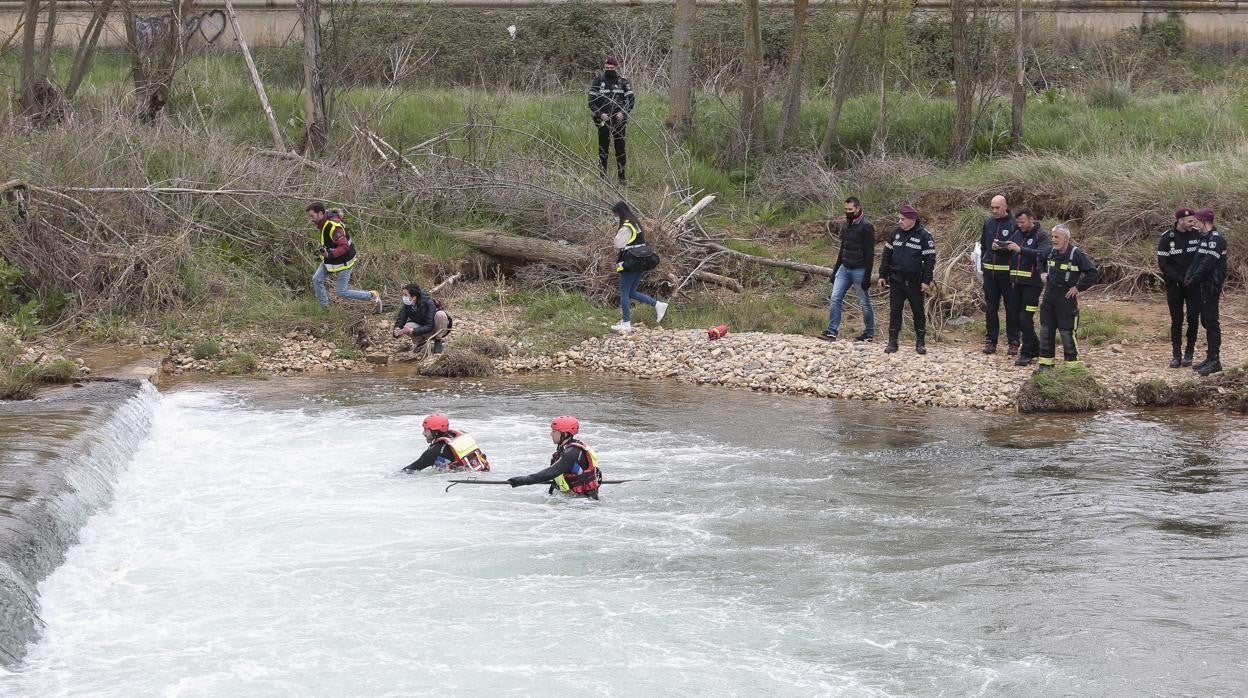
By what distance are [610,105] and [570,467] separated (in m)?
10.9

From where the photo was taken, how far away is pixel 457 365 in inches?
629

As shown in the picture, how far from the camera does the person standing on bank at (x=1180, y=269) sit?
45.6 feet

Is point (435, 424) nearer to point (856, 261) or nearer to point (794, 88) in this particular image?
point (856, 261)

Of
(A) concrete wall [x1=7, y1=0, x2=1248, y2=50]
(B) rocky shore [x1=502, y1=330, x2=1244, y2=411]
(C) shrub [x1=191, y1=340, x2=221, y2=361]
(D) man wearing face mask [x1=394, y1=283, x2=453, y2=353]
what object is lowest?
(B) rocky shore [x1=502, y1=330, x2=1244, y2=411]

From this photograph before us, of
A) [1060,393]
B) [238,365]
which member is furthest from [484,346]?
[1060,393]

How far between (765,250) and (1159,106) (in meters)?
9.20

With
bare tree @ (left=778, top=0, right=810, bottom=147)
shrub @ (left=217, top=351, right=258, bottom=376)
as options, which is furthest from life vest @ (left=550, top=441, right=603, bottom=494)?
bare tree @ (left=778, top=0, right=810, bottom=147)

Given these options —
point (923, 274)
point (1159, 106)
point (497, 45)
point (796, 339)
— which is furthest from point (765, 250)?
point (497, 45)

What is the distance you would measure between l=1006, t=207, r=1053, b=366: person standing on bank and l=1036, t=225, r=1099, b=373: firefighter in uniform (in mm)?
156

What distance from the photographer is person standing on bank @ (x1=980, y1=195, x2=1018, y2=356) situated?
575 inches

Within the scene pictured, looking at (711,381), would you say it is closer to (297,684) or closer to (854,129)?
(297,684)

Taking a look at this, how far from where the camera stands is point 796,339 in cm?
1642

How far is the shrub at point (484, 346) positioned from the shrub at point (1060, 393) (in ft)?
21.3

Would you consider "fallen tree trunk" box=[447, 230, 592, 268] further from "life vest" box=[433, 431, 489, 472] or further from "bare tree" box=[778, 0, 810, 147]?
"life vest" box=[433, 431, 489, 472]
